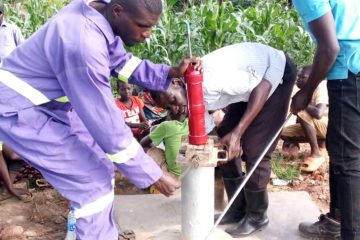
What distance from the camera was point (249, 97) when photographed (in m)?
3.01

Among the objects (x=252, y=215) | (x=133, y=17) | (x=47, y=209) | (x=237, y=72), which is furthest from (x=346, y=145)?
(x=47, y=209)

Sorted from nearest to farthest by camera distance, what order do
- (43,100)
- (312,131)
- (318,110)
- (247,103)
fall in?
(43,100) < (247,103) < (318,110) < (312,131)

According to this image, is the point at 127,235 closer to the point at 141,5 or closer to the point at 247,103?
the point at 247,103

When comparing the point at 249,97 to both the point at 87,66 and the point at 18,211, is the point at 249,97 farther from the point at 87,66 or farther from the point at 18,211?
the point at 18,211

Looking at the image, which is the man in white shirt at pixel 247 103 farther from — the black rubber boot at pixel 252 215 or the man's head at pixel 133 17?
the man's head at pixel 133 17

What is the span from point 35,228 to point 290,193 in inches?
74.9

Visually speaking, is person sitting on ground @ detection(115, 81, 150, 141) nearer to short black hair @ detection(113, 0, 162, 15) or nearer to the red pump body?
the red pump body

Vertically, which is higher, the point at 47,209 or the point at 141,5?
the point at 141,5

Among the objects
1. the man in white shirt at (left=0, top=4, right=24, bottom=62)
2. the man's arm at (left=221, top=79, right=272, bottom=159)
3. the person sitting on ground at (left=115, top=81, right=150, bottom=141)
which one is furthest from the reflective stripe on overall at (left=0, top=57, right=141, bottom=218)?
the man in white shirt at (left=0, top=4, right=24, bottom=62)

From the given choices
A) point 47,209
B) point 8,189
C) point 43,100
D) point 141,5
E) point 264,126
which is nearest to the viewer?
point 141,5

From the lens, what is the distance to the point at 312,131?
4656 mm

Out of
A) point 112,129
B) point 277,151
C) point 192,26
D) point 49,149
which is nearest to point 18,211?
point 49,149

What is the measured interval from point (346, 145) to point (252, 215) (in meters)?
0.87

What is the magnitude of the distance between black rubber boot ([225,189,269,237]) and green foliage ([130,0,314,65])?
3029 mm
